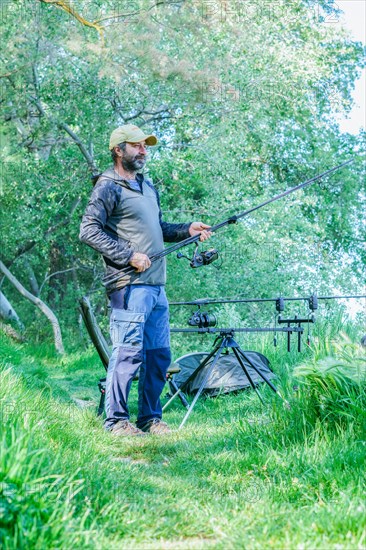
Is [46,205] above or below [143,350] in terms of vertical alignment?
above

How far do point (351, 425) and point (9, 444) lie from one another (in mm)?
1673

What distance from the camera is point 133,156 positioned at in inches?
221

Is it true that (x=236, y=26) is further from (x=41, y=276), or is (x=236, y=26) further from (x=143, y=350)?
(x=143, y=350)

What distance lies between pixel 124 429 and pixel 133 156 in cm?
176

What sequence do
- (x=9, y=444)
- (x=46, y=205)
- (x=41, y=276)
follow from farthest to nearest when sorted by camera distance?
(x=41, y=276)
(x=46, y=205)
(x=9, y=444)

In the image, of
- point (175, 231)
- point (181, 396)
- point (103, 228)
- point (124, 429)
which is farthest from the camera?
point (181, 396)

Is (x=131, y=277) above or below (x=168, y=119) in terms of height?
below

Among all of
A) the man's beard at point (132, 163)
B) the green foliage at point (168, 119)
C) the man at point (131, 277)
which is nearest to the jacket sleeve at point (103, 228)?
the man at point (131, 277)

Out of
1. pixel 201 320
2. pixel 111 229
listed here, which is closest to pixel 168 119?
pixel 201 320

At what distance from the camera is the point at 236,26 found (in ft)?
46.6

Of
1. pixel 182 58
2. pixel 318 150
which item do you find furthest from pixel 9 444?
pixel 318 150

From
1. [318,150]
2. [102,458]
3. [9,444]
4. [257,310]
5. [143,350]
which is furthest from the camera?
[318,150]

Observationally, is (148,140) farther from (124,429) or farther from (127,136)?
(124,429)

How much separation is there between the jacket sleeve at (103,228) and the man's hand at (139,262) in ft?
0.10
